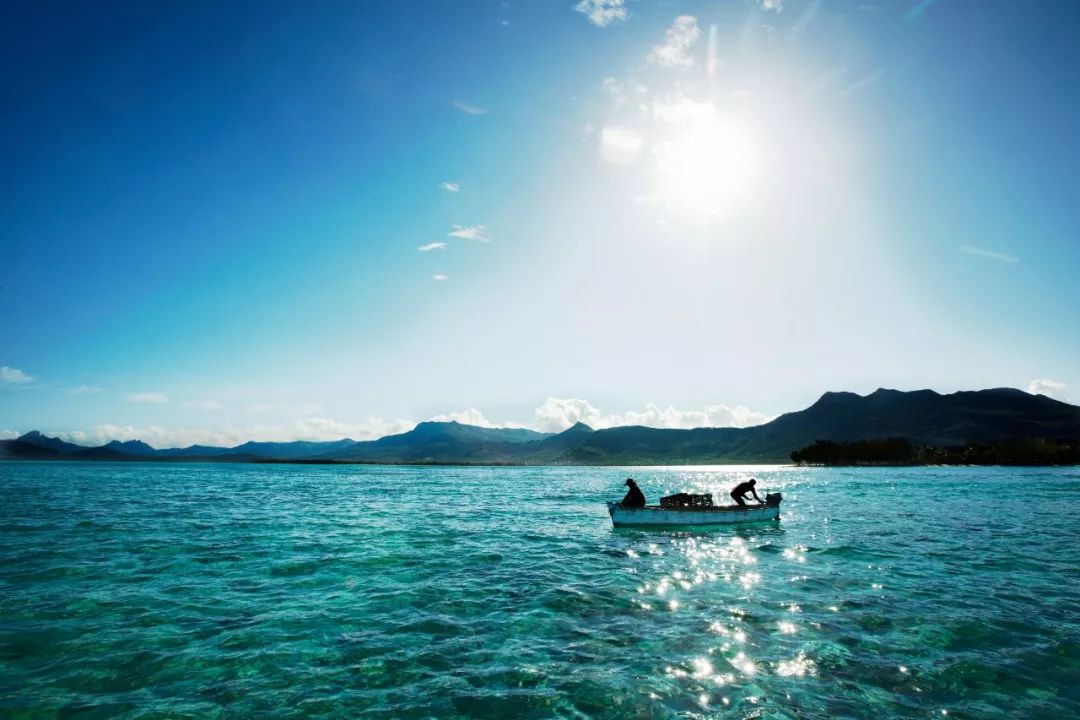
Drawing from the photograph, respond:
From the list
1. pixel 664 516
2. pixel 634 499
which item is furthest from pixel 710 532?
pixel 634 499

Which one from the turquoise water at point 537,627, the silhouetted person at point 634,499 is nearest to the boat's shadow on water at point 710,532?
the silhouetted person at point 634,499

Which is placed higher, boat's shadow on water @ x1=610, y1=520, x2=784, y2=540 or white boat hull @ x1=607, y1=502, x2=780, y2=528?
white boat hull @ x1=607, y1=502, x2=780, y2=528

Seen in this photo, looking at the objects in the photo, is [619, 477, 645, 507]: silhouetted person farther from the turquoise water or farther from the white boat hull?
the turquoise water

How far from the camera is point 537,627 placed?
638 inches

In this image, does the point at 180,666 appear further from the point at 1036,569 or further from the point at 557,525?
the point at 1036,569

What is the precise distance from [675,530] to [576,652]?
89.0ft

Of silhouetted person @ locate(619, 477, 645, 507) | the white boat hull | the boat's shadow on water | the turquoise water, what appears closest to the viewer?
the turquoise water

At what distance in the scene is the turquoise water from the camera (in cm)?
1149

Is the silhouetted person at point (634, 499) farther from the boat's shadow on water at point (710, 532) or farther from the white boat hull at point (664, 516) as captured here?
the boat's shadow on water at point (710, 532)

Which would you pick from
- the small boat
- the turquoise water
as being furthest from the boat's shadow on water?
the turquoise water

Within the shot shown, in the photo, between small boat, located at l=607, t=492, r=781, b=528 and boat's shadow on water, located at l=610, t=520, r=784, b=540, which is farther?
small boat, located at l=607, t=492, r=781, b=528

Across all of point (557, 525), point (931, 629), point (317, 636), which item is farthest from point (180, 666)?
point (557, 525)

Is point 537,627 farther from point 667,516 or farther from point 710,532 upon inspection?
point 710,532

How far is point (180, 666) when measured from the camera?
43.7ft
